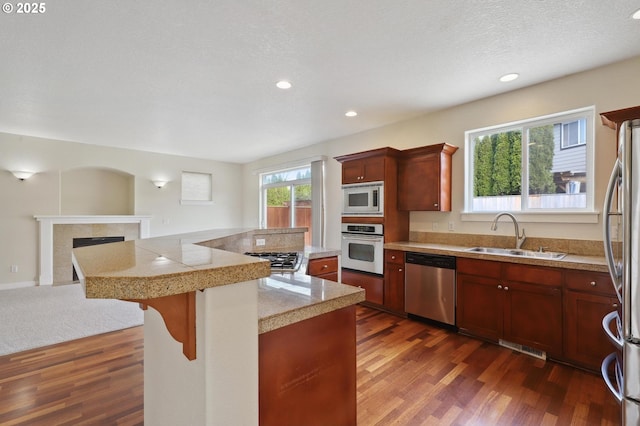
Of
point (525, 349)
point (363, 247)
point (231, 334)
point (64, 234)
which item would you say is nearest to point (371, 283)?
point (363, 247)

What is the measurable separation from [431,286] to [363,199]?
55.6 inches

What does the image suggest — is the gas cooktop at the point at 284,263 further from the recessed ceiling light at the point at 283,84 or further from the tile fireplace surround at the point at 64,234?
the tile fireplace surround at the point at 64,234

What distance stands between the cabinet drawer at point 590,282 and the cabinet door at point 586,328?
4 cm

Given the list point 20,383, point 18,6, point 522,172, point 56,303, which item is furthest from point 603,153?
point 56,303

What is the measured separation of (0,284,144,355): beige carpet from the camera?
297 centimetres

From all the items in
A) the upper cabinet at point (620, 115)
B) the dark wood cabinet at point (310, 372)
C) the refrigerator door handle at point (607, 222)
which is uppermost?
the upper cabinet at point (620, 115)

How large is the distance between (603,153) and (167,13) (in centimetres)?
369

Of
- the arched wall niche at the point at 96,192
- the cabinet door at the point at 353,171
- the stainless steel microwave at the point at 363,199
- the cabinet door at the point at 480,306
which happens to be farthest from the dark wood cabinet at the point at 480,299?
the arched wall niche at the point at 96,192

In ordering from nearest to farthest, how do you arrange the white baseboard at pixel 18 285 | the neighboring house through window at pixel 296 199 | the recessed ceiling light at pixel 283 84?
the recessed ceiling light at pixel 283 84
the white baseboard at pixel 18 285
the neighboring house through window at pixel 296 199

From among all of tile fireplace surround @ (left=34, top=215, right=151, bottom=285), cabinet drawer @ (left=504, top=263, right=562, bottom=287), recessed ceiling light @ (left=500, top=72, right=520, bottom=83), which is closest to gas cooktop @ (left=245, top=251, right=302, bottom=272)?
cabinet drawer @ (left=504, top=263, right=562, bottom=287)

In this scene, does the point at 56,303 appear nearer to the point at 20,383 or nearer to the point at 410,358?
the point at 20,383

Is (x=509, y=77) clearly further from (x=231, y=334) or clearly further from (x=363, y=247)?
(x=231, y=334)

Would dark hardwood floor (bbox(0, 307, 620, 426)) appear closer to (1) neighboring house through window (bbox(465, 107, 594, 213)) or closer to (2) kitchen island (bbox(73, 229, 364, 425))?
(2) kitchen island (bbox(73, 229, 364, 425))

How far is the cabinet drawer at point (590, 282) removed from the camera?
2.21 meters
